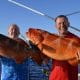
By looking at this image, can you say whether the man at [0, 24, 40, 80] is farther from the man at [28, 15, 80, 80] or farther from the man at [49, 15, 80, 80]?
the man at [49, 15, 80, 80]

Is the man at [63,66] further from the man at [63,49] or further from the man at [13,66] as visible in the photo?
the man at [13,66]

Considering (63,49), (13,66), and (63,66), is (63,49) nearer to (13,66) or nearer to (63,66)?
(63,66)

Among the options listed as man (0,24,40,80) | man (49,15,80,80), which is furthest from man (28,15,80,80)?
man (0,24,40,80)

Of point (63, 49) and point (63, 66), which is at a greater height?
point (63, 49)

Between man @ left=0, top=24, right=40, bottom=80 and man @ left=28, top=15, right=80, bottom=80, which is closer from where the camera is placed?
man @ left=28, top=15, right=80, bottom=80

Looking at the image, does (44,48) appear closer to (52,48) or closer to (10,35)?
(52,48)

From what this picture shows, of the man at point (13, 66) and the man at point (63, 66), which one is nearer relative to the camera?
the man at point (63, 66)

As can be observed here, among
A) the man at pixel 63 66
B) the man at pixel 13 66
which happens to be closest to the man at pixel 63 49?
the man at pixel 63 66

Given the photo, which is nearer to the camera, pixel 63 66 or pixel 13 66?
pixel 63 66

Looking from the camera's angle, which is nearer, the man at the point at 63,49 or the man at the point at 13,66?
the man at the point at 63,49

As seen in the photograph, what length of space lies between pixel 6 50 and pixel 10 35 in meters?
0.58

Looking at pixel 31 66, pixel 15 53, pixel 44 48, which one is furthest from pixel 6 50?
pixel 31 66

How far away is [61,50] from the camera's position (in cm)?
933

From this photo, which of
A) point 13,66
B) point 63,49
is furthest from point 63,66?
point 13,66
